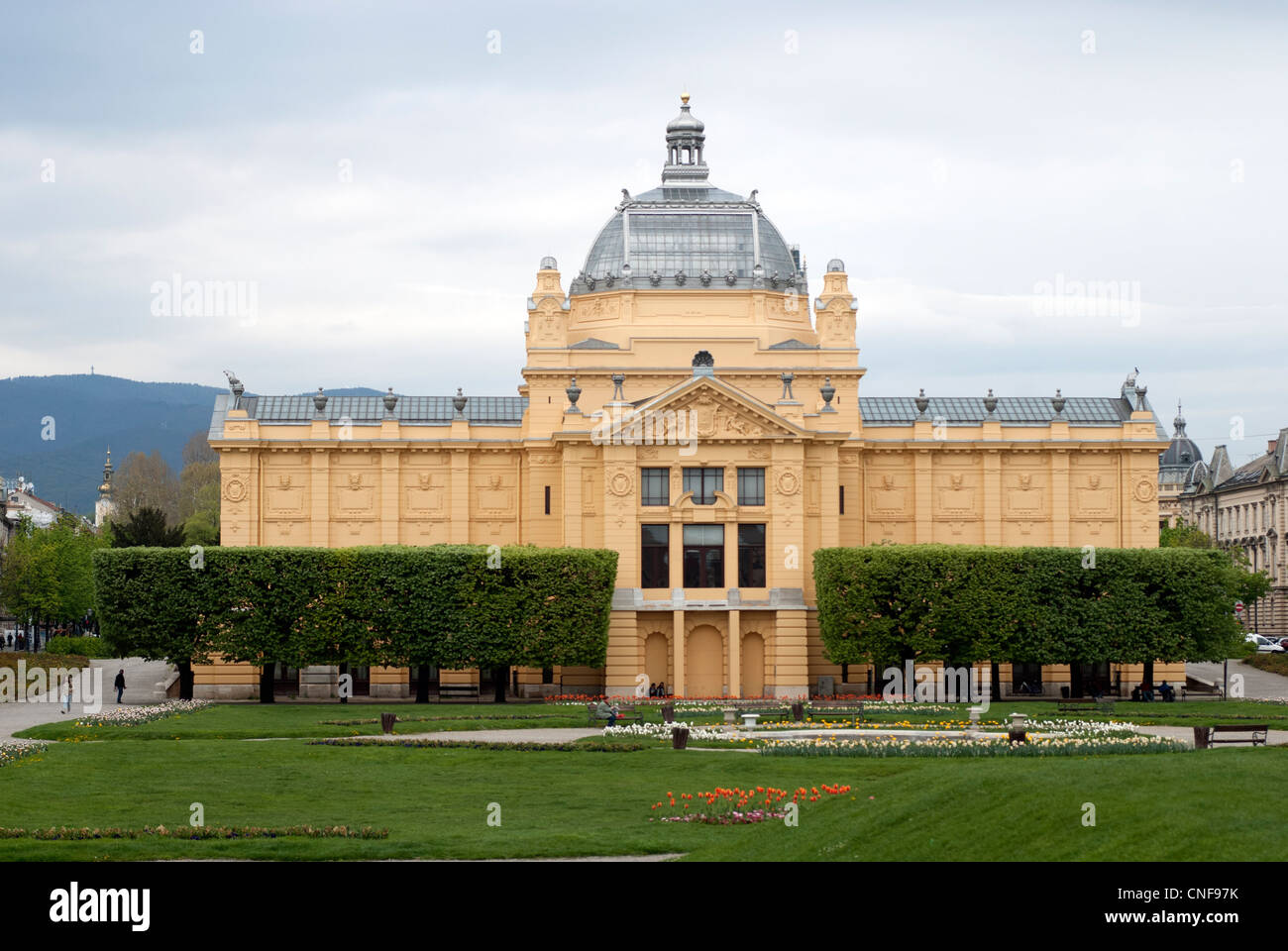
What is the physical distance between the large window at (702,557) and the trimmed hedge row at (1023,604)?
5945 millimetres

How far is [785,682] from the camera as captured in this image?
85.4m

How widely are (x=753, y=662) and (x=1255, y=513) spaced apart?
81749 millimetres

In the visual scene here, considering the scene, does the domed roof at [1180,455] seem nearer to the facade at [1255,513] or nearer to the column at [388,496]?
the facade at [1255,513]

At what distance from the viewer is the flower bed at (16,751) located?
154ft

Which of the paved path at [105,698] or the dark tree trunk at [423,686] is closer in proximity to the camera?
the paved path at [105,698]

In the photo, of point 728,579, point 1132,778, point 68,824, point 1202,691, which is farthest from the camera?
point 1202,691

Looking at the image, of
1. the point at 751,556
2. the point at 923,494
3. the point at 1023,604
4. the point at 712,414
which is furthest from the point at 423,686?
the point at 923,494

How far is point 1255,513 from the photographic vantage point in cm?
15188

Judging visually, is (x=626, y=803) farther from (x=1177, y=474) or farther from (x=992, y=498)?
(x=1177, y=474)

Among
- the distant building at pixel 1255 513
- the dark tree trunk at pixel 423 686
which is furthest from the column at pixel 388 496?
the distant building at pixel 1255 513

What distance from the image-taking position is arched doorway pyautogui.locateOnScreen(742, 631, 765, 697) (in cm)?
8675

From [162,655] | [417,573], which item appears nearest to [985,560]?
[417,573]

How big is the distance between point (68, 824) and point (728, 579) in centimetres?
5468
